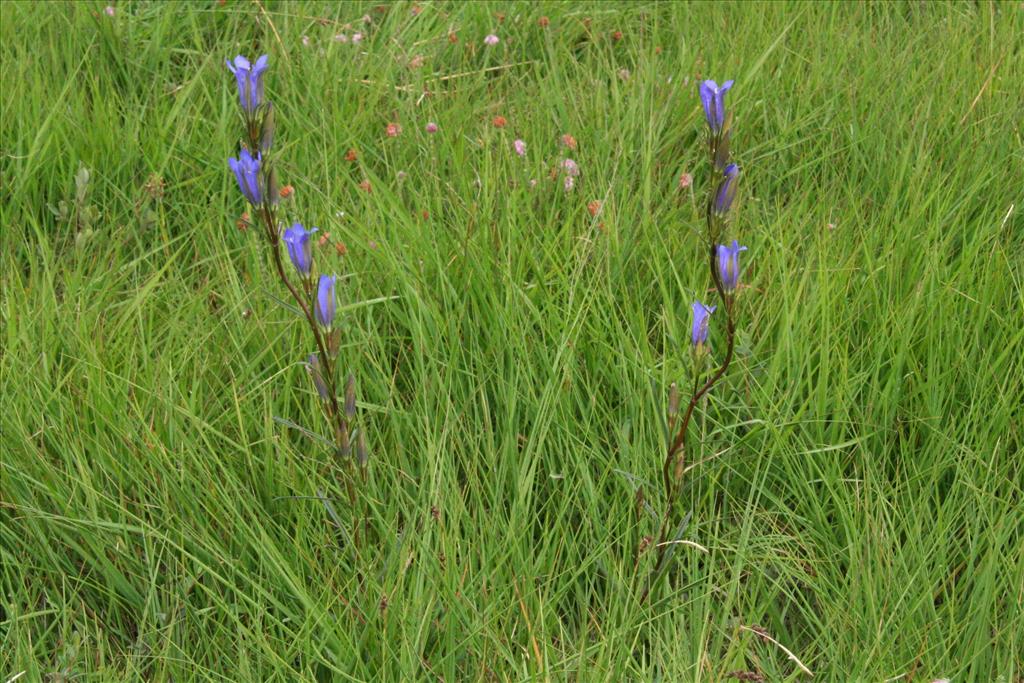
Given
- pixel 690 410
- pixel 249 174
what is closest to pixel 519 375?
pixel 690 410

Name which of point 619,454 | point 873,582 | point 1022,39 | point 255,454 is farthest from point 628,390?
point 1022,39

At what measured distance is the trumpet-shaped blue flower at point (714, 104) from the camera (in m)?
1.52

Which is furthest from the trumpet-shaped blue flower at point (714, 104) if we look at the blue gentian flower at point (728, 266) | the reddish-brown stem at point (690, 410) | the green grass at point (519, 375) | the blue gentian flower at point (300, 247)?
the blue gentian flower at point (300, 247)

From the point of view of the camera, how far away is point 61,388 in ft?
6.80

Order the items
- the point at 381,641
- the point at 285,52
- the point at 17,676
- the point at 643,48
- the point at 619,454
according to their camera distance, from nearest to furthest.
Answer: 1. the point at 17,676
2. the point at 381,641
3. the point at 619,454
4. the point at 285,52
5. the point at 643,48

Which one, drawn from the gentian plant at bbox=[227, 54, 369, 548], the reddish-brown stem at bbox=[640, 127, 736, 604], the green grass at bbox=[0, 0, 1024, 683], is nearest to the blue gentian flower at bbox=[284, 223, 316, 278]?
the gentian plant at bbox=[227, 54, 369, 548]

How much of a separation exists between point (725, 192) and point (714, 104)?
124 millimetres

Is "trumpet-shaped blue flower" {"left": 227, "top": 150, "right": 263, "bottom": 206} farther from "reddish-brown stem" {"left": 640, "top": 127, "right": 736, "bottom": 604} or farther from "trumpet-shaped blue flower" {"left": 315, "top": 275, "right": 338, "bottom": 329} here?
"reddish-brown stem" {"left": 640, "top": 127, "right": 736, "bottom": 604}

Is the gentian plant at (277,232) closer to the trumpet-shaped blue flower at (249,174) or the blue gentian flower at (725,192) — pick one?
the trumpet-shaped blue flower at (249,174)

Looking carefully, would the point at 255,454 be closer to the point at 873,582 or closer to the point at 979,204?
the point at 873,582

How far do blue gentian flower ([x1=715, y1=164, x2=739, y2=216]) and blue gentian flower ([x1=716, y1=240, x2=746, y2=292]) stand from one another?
0.07 m

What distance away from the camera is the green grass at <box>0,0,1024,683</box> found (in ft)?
5.58

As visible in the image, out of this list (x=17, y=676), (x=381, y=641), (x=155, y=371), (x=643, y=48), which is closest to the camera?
(x=17, y=676)

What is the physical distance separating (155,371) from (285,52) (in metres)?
1.27
